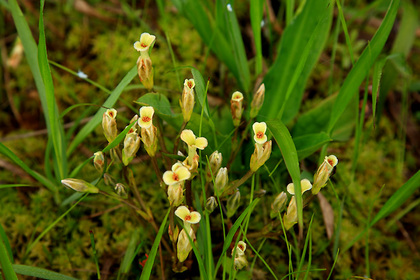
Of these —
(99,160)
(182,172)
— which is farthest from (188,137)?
(99,160)

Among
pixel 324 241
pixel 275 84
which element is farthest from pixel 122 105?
pixel 324 241

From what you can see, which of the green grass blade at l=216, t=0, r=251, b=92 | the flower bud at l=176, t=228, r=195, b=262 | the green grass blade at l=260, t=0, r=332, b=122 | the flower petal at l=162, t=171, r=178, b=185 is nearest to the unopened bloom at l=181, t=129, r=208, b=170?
the flower petal at l=162, t=171, r=178, b=185

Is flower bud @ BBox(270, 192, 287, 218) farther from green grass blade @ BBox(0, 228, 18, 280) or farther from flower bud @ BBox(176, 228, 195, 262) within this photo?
green grass blade @ BBox(0, 228, 18, 280)

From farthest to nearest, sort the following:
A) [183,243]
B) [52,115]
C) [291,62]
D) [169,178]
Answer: [291,62], [52,115], [183,243], [169,178]

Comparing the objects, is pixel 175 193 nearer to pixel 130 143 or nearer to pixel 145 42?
pixel 130 143

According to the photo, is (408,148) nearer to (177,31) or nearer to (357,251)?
(357,251)
